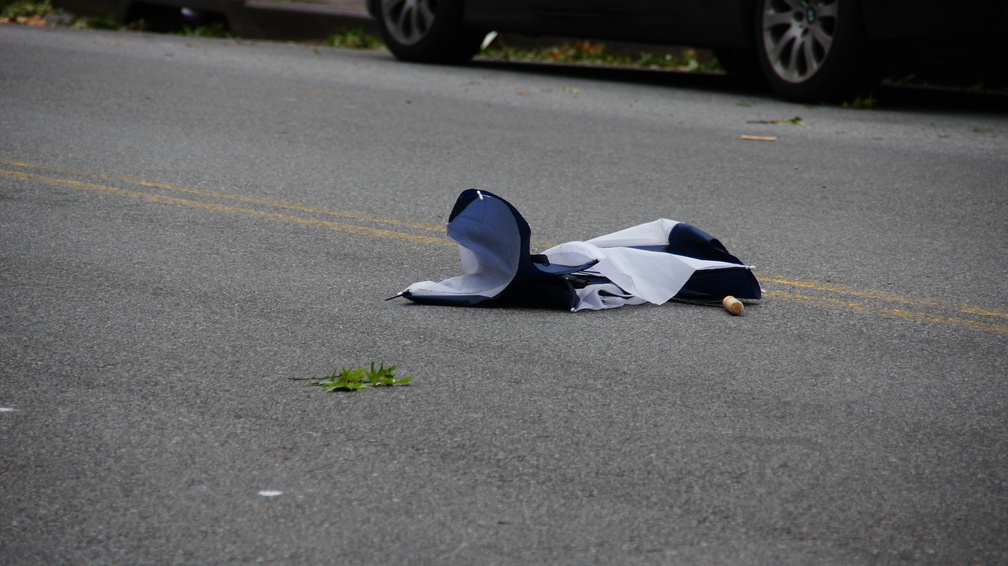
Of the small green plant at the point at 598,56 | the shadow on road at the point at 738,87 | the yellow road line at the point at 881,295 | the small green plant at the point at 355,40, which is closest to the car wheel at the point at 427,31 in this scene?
the shadow on road at the point at 738,87

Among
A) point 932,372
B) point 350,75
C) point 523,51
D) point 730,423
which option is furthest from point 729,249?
point 523,51

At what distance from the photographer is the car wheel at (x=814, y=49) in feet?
26.5

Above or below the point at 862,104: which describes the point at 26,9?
below

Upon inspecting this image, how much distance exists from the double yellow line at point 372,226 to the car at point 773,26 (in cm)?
431

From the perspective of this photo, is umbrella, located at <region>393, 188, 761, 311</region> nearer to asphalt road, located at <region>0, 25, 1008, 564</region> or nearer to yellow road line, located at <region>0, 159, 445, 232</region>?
asphalt road, located at <region>0, 25, 1008, 564</region>

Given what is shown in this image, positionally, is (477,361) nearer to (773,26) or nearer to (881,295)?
(881,295)

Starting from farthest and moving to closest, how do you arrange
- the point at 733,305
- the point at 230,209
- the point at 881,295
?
the point at 230,209 < the point at 881,295 < the point at 733,305

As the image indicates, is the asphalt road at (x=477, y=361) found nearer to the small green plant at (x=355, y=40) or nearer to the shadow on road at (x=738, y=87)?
the shadow on road at (x=738, y=87)

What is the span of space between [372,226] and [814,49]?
480 centimetres

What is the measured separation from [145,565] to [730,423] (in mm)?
1525

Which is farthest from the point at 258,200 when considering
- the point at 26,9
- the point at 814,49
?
the point at 26,9

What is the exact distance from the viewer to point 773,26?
8562mm

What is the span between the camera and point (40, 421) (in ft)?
9.09

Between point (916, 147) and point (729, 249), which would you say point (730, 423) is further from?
point (916, 147)
